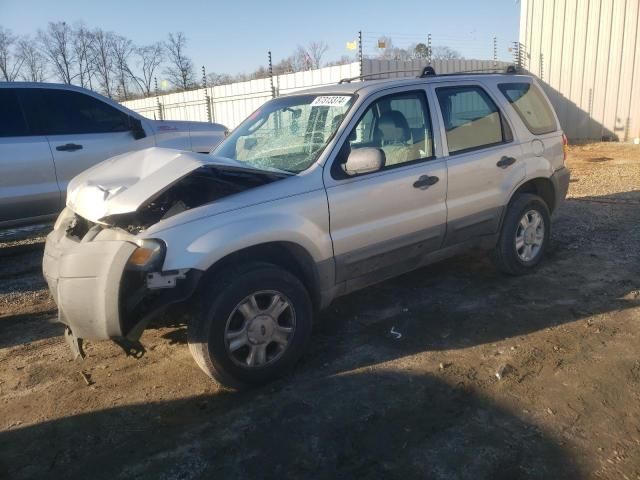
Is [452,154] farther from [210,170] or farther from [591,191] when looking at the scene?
[591,191]

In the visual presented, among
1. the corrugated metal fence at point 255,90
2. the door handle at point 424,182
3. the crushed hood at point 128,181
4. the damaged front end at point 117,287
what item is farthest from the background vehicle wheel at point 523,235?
the corrugated metal fence at point 255,90

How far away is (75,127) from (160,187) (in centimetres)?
393

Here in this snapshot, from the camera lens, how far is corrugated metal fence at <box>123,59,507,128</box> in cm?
1403

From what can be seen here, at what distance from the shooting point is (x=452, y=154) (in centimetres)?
428

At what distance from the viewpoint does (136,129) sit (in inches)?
264

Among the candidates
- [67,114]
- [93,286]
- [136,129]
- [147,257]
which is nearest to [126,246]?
[147,257]

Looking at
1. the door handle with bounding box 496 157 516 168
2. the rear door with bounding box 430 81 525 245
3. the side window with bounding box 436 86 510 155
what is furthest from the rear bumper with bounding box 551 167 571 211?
the side window with bounding box 436 86 510 155

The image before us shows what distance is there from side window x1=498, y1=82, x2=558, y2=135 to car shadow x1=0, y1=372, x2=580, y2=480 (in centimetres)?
287

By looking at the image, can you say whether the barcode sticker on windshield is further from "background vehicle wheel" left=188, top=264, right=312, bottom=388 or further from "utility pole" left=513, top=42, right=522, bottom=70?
"utility pole" left=513, top=42, right=522, bottom=70

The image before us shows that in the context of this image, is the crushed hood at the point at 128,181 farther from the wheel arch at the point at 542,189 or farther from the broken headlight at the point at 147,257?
the wheel arch at the point at 542,189

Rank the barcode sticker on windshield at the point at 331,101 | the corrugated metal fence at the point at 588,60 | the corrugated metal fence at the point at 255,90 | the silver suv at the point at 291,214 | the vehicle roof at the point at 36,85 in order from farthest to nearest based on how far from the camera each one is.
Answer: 1. the corrugated metal fence at the point at 588,60
2. the corrugated metal fence at the point at 255,90
3. the vehicle roof at the point at 36,85
4. the barcode sticker on windshield at the point at 331,101
5. the silver suv at the point at 291,214

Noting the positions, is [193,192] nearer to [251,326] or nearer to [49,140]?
[251,326]

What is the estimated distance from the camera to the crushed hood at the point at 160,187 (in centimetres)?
309

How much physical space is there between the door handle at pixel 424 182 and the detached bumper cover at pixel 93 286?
2112mm
